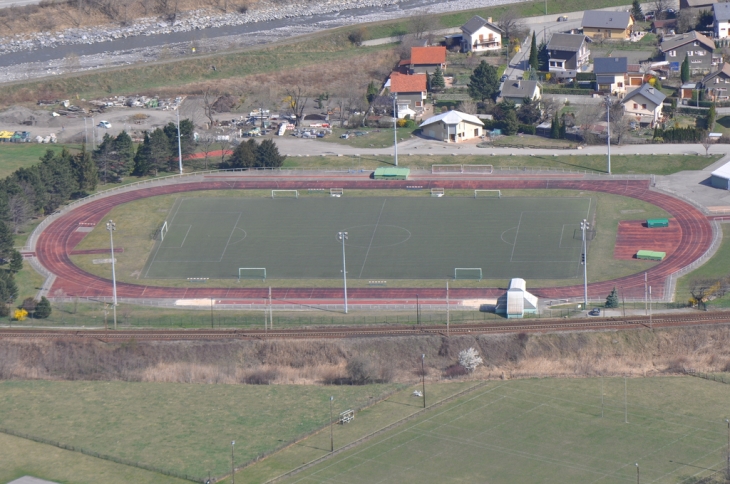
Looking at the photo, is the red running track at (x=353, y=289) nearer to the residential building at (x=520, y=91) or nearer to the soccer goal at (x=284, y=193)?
the soccer goal at (x=284, y=193)

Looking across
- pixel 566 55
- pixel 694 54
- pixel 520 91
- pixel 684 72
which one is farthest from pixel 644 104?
pixel 694 54

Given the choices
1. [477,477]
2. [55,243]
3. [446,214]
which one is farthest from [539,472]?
[55,243]

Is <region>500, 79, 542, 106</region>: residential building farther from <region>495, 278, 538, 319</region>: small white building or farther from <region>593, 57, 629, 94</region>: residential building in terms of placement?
<region>495, 278, 538, 319</region>: small white building

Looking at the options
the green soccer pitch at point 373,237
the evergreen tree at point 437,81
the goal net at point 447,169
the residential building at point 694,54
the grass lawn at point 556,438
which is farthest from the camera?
the residential building at point 694,54

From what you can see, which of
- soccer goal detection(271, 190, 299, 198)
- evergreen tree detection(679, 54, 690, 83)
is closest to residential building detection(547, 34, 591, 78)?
evergreen tree detection(679, 54, 690, 83)

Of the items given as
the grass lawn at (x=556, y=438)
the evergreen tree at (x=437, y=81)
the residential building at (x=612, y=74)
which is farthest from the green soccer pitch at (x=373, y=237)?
the evergreen tree at (x=437, y=81)

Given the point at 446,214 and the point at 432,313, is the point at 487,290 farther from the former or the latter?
the point at 446,214

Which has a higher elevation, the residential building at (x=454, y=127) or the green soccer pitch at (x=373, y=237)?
the residential building at (x=454, y=127)
